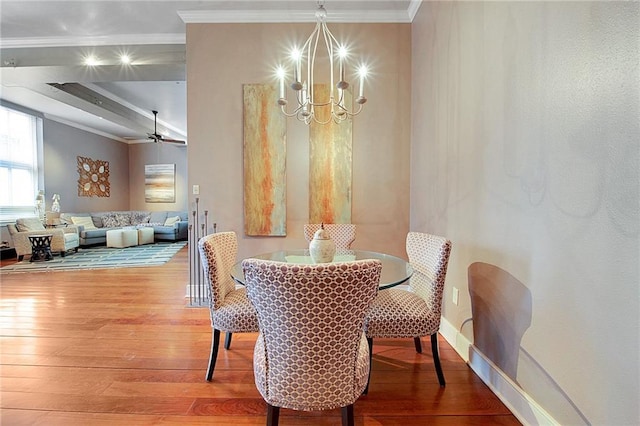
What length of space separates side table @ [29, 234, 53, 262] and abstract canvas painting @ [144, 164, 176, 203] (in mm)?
3613

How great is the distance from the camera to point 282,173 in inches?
120

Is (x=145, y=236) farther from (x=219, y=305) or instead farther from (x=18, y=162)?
(x=219, y=305)

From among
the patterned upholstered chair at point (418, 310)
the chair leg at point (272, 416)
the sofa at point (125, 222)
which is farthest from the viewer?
the sofa at point (125, 222)

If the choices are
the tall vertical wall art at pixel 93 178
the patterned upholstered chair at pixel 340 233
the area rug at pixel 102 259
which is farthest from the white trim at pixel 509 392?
the tall vertical wall art at pixel 93 178

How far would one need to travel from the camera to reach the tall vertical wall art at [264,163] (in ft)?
9.88

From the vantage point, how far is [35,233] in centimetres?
508

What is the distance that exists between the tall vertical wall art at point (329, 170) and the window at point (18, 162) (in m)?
6.45

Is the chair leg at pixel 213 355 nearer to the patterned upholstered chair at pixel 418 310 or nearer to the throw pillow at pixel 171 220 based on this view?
the patterned upholstered chair at pixel 418 310

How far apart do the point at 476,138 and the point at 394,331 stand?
51.0 inches

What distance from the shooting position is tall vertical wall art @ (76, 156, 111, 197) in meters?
7.35

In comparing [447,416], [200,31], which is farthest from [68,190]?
[447,416]

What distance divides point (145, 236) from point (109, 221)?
4.14ft

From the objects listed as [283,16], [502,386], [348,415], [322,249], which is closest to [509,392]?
[502,386]

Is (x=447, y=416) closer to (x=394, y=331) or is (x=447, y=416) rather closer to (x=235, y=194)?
(x=394, y=331)
